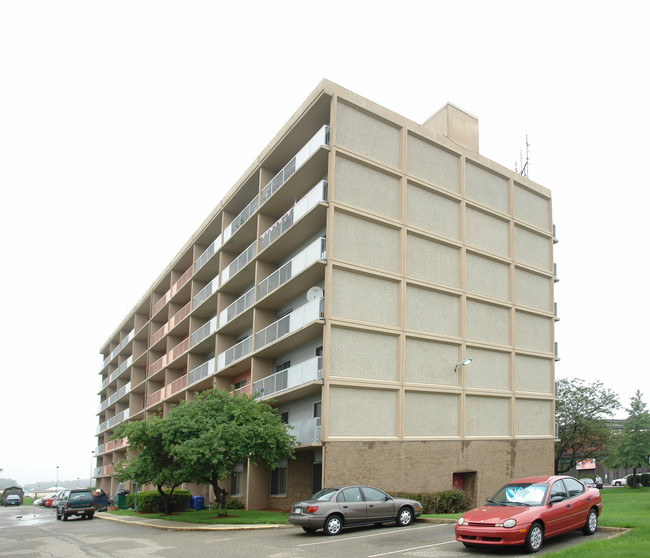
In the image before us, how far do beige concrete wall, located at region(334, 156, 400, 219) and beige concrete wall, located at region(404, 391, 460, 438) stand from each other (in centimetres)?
843

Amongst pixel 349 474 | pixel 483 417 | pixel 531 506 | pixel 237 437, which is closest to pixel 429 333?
pixel 483 417

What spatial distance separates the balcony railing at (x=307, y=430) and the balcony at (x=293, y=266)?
6561 millimetres

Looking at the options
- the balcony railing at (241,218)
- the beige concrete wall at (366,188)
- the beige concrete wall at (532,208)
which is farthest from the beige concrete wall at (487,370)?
the balcony railing at (241,218)

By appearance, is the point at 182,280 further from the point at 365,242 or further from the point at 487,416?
the point at 487,416

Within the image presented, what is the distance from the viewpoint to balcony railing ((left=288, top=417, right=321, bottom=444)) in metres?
26.5

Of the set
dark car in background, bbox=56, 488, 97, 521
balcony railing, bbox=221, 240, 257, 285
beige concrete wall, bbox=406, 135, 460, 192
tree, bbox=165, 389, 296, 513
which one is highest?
beige concrete wall, bbox=406, 135, 460, 192

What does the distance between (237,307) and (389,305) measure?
35.7 feet

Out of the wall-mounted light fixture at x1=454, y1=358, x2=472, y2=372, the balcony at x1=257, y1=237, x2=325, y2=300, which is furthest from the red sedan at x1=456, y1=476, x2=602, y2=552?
the balcony at x1=257, y1=237, x2=325, y2=300

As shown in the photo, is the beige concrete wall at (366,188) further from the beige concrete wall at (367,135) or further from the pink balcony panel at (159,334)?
the pink balcony panel at (159,334)

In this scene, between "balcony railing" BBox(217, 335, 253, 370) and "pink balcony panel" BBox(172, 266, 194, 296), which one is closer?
"balcony railing" BBox(217, 335, 253, 370)

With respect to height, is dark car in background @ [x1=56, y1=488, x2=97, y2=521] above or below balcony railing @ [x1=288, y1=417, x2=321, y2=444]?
below

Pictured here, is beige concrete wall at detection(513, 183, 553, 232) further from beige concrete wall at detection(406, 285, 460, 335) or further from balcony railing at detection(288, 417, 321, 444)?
balcony railing at detection(288, 417, 321, 444)

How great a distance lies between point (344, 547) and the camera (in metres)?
15.6

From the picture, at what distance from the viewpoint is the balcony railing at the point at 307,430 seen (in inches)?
1042
